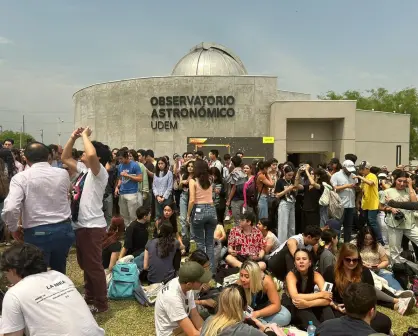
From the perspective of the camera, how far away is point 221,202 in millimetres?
8820

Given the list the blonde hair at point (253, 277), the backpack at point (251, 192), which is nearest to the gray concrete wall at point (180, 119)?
the backpack at point (251, 192)

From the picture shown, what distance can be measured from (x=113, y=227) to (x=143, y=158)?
4.05 m

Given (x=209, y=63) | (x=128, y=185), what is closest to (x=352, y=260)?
(x=128, y=185)

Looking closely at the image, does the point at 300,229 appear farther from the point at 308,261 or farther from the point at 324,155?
the point at 324,155

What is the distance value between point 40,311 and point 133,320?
7.93ft

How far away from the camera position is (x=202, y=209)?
20.0 ft

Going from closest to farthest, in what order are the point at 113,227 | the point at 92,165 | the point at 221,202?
the point at 92,165 < the point at 113,227 < the point at 221,202

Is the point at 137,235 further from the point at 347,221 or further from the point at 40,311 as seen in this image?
the point at 347,221

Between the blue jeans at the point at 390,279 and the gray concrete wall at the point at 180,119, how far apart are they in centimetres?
1815

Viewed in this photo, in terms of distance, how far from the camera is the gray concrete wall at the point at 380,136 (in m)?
24.6

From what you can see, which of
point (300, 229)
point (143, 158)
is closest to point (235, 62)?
point (143, 158)

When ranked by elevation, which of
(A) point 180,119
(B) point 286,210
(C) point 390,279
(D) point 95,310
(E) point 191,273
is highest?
(A) point 180,119

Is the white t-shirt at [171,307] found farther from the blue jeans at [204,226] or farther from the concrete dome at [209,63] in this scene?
the concrete dome at [209,63]

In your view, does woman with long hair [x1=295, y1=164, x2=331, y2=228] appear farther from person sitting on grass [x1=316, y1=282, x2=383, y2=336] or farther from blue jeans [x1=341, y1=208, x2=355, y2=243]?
person sitting on grass [x1=316, y1=282, x2=383, y2=336]
